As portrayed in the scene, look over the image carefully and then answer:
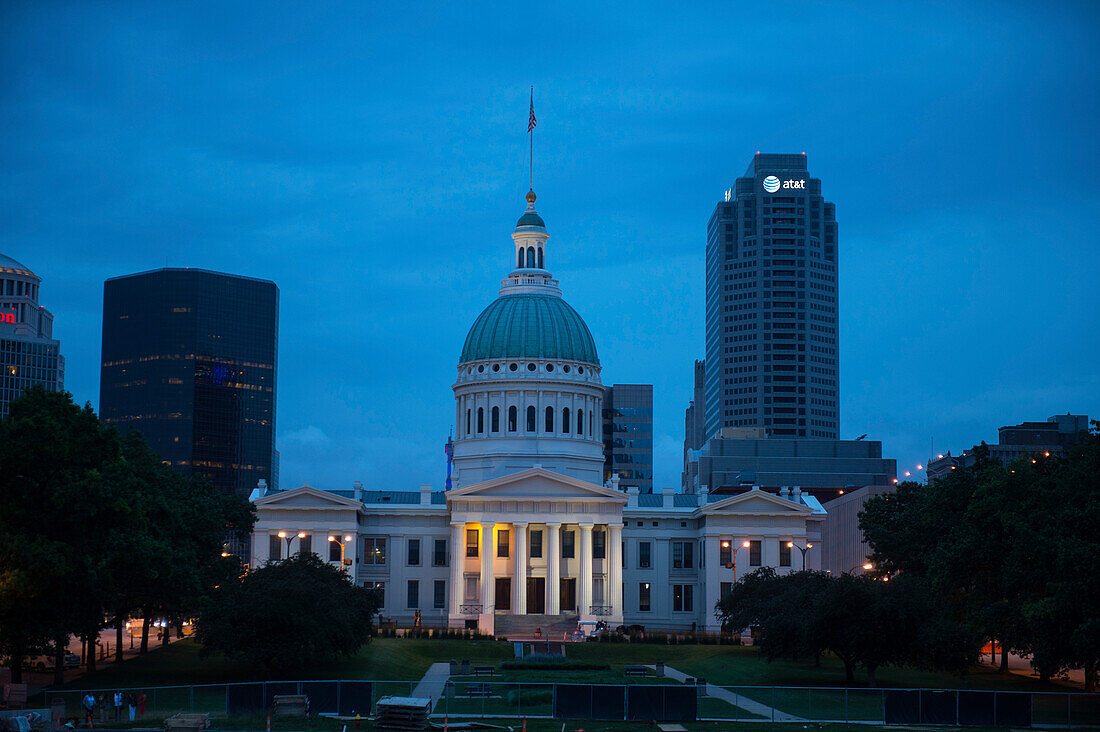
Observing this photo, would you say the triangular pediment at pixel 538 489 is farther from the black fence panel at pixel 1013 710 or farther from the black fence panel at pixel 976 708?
the black fence panel at pixel 1013 710

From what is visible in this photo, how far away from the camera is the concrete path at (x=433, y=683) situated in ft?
215

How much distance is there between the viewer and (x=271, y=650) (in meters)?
72.4

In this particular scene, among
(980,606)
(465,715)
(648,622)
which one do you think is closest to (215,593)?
(465,715)

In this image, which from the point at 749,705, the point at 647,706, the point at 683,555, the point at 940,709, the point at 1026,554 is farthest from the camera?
the point at 683,555

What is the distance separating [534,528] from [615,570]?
26.9 feet

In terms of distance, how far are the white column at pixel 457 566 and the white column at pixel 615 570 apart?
1257cm

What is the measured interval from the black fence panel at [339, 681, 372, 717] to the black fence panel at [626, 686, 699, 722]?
32.2ft

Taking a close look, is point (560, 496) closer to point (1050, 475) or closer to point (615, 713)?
point (1050, 475)

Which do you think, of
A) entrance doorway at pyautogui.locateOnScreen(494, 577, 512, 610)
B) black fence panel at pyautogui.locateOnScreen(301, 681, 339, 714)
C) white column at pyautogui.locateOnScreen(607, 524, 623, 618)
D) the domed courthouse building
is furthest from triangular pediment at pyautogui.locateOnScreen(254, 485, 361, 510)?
black fence panel at pyautogui.locateOnScreen(301, 681, 339, 714)

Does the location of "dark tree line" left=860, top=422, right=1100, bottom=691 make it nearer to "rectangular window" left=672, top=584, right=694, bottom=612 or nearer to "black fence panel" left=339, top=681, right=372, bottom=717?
"black fence panel" left=339, top=681, right=372, bottom=717

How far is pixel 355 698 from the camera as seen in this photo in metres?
57.7

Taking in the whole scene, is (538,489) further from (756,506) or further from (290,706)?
(290,706)

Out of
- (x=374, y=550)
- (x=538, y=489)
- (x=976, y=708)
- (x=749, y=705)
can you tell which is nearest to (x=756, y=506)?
(x=538, y=489)

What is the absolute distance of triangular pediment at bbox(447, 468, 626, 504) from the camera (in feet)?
422
